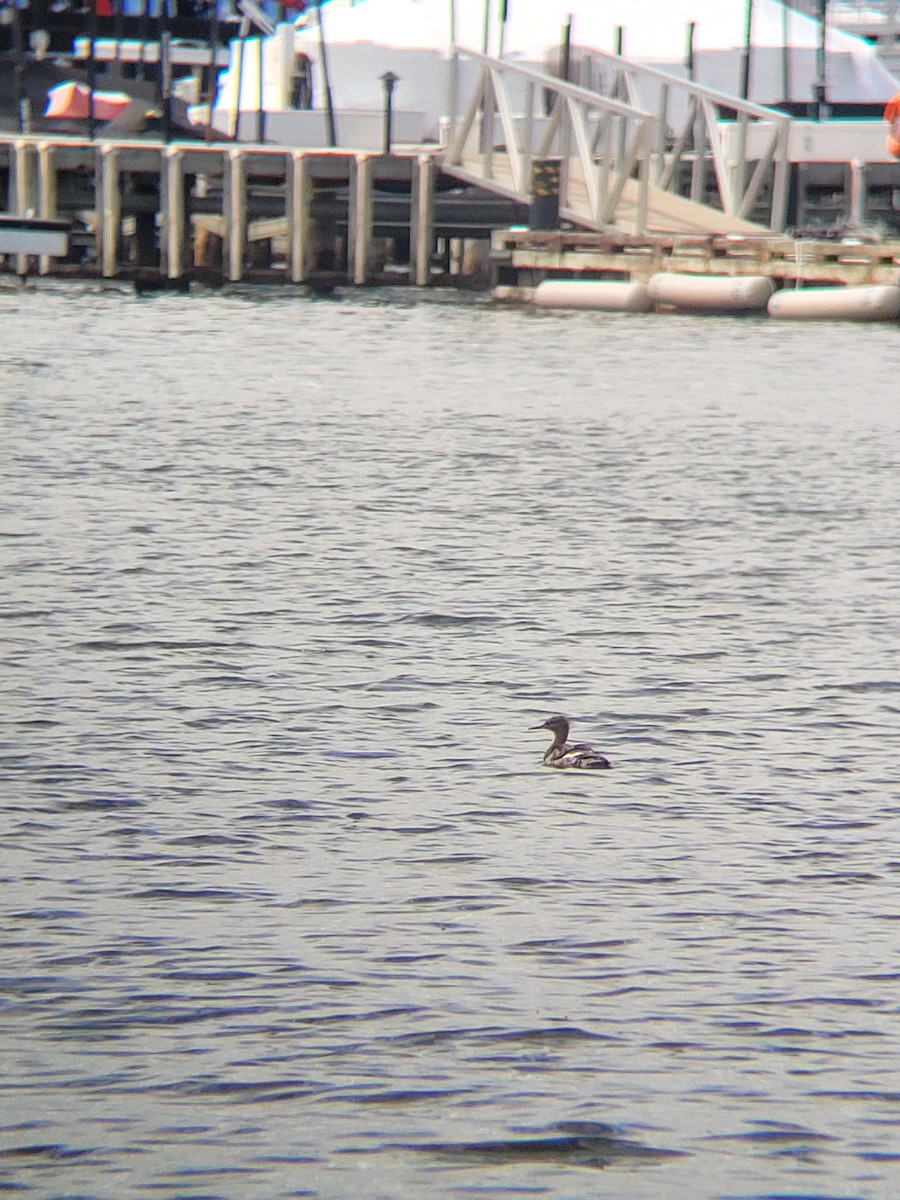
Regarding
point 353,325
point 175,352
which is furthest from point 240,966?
point 353,325

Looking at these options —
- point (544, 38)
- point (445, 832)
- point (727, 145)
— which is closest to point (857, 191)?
point (727, 145)

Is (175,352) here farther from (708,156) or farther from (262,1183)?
(262,1183)

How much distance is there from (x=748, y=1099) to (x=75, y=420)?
53.7 ft

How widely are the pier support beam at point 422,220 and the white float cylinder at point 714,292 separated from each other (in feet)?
21.5

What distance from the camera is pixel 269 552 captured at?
13.8 m

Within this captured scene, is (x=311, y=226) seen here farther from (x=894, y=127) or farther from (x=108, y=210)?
(x=894, y=127)

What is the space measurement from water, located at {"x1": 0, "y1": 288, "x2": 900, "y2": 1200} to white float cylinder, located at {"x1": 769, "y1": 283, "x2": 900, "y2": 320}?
1657cm

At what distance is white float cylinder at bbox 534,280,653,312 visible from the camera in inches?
1439

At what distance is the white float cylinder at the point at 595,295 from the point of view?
3656 centimetres

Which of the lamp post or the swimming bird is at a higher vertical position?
the lamp post

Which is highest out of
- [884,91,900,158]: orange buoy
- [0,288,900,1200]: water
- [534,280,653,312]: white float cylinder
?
[884,91,900,158]: orange buoy

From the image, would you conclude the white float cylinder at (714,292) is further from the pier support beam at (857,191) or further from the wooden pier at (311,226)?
the pier support beam at (857,191)

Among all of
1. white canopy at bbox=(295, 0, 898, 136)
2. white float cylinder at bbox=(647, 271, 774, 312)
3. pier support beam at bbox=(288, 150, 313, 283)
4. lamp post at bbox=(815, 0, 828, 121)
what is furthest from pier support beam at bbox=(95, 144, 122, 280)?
lamp post at bbox=(815, 0, 828, 121)

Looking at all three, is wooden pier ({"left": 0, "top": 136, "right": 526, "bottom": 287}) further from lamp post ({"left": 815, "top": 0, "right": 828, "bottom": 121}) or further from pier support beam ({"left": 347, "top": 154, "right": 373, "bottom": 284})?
lamp post ({"left": 815, "top": 0, "right": 828, "bottom": 121})
